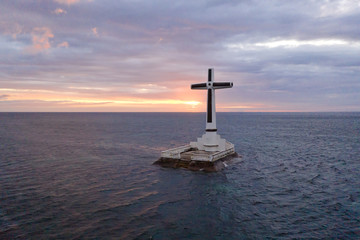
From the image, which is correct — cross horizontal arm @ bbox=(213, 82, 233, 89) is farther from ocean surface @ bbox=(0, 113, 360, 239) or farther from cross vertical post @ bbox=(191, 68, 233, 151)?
ocean surface @ bbox=(0, 113, 360, 239)

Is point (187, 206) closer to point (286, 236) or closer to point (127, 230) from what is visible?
point (127, 230)

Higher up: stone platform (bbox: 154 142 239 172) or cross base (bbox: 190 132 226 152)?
cross base (bbox: 190 132 226 152)

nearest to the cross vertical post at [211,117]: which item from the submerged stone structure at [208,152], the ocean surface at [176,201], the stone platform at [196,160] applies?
the submerged stone structure at [208,152]

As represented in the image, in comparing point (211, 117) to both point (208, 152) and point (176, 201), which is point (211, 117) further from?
point (176, 201)

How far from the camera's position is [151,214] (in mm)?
19016

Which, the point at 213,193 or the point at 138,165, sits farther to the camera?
the point at 138,165

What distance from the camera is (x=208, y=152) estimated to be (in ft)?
114

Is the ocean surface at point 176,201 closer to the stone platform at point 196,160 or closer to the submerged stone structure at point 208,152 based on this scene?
the stone platform at point 196,160

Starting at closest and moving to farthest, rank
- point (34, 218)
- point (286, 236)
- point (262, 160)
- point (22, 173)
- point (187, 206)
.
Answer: point (286, 236)
point (34, 218)
point (187, 206)
point (22, 173)
point (262, 160)

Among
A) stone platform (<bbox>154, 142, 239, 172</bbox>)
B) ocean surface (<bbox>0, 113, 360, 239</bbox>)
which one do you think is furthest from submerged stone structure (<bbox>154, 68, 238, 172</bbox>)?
ocean surface (<bbox>0, 113, 360, 239</bbox>)

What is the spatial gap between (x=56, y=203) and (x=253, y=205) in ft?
57.1

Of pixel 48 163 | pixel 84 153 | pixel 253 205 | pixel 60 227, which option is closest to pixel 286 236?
pixel 253 205

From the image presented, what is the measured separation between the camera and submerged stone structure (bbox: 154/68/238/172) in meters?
31.4

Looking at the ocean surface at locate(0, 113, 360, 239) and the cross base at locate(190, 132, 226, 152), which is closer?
the ocean surface at locate(0, 113, 360, 239)
